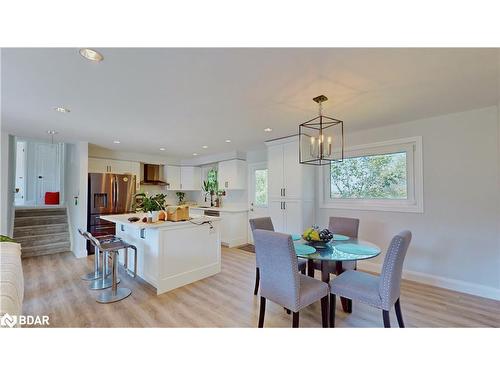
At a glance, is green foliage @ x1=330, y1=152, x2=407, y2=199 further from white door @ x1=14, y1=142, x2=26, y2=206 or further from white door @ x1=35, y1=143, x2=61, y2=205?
white door @ x1=14, y1=142, x2=26, y2=206

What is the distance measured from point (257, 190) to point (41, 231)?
15.6ft

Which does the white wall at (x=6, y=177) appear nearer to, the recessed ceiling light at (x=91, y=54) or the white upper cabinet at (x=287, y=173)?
the recessed ceiling light at (x=91, y=54)

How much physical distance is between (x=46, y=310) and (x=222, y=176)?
13.0 feet

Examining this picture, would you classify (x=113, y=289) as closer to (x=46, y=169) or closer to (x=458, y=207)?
(x=458, y=207)

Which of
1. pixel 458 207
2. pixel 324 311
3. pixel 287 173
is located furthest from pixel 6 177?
pixel 458 207

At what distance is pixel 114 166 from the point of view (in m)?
5.32

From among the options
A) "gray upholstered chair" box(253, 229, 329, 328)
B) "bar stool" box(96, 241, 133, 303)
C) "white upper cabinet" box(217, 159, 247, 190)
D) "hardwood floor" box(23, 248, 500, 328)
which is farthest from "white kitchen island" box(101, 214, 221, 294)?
"white upper cabinet" box(217, 159, 247, 190)

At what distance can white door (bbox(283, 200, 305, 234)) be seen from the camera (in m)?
3.99

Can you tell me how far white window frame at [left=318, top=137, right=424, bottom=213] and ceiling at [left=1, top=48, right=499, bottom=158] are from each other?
0.36 metres
